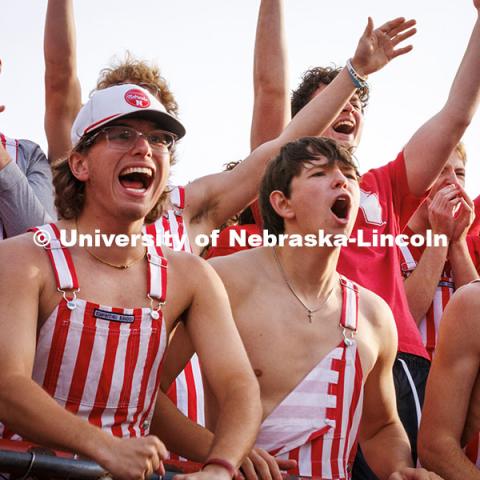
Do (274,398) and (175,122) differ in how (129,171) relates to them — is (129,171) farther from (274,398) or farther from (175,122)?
(274,398)

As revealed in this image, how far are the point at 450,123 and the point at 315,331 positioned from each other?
1624mm

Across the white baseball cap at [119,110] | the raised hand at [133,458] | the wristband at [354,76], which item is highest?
the wristband at [354,76]

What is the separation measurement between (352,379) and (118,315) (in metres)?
1.10

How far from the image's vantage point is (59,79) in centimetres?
512

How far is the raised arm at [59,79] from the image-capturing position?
508 centimetres

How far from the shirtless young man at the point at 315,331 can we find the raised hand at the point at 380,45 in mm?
603

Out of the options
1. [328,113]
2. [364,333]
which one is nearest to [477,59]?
[328,113]

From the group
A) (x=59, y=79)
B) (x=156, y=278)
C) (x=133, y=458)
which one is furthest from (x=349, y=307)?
(x=59, y=79)

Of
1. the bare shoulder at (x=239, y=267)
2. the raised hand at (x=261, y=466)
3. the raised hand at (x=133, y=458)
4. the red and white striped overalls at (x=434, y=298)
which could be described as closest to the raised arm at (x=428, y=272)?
the red and white striped overalls at (x=434, y=298)

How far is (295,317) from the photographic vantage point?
412cm

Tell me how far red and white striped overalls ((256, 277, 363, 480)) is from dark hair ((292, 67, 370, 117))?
2360 mm

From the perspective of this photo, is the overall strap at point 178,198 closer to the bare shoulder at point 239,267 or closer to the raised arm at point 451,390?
the bare shoulder at point 239,267

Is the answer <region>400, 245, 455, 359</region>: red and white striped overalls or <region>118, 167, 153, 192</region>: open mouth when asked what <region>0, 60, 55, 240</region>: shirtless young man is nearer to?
<region>118, 167, 153, 192</region>: open mouth

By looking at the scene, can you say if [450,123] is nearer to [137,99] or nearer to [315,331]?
[315,331]
